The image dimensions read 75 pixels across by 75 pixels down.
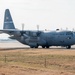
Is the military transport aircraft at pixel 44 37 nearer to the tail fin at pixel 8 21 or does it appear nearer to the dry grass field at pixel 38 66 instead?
the tail fin at pixel 8 21

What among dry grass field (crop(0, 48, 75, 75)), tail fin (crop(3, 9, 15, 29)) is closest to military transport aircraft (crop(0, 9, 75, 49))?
tail fin (crop(3, 9, 15, 29))

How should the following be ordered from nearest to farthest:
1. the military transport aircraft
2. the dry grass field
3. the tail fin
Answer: the dry grass field → the military transport aircraft → the tail fin

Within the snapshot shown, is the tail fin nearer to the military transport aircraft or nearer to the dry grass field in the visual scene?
the military transport aircraft

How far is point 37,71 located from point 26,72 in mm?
1055

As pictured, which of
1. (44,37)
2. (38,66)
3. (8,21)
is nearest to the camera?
(38,66)

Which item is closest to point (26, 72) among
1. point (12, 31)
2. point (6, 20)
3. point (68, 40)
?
point (68, 40)

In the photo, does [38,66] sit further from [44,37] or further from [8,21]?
[8,21]

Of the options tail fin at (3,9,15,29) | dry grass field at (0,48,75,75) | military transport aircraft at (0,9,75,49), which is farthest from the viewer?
tail fin at (3,9,15,29)

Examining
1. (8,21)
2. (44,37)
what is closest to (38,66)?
(44,37)

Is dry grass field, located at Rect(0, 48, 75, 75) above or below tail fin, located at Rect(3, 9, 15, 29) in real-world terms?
below

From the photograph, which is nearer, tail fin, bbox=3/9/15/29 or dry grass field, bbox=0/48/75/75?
dry grass field, bbox=0/48/75/75

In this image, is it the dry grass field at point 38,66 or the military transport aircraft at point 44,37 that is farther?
the military transport aircraft at point 44,37

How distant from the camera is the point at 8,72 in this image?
951 inches

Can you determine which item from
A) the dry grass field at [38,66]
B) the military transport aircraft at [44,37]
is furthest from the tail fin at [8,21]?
the dry grass field at [38,66]
